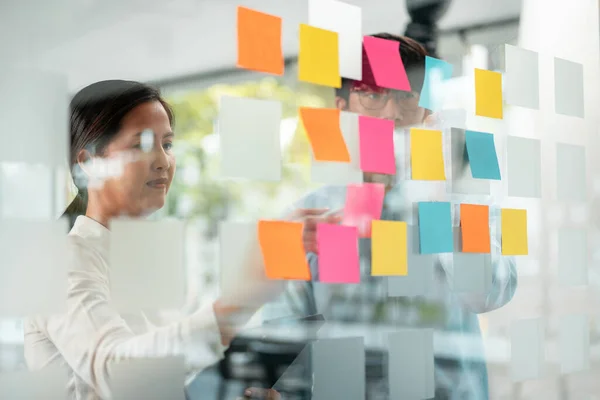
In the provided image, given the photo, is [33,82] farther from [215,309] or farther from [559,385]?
[559,385]

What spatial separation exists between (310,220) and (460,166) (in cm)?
47

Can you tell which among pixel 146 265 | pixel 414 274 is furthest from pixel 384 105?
pixel 146 265

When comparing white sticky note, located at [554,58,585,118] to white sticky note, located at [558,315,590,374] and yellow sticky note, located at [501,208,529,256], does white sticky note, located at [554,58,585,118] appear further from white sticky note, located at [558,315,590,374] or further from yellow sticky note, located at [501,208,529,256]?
white sticky note, located at [558,315,590,374]

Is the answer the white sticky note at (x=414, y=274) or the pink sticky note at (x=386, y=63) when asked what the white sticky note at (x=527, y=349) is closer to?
the white sticky note at (x=414, y=274)

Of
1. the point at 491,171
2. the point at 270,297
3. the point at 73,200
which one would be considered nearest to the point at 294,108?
the point at 270,297

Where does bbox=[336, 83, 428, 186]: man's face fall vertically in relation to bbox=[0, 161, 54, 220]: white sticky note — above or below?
above

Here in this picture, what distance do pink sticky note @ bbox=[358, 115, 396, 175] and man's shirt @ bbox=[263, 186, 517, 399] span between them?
2.5 inches

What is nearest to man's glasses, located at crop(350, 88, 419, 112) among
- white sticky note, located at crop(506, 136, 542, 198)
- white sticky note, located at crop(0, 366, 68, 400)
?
white sticky note, located at crop(506, 136, 542, 198)

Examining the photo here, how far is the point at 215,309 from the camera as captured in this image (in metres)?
1.27

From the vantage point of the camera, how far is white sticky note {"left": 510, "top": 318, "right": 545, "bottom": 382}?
71.8 inches

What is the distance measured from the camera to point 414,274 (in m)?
1.56

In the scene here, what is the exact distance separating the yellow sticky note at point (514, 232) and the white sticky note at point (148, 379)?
94cm

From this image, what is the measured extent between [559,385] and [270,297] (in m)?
1.06

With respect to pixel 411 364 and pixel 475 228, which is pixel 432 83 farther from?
pixel 411 364
